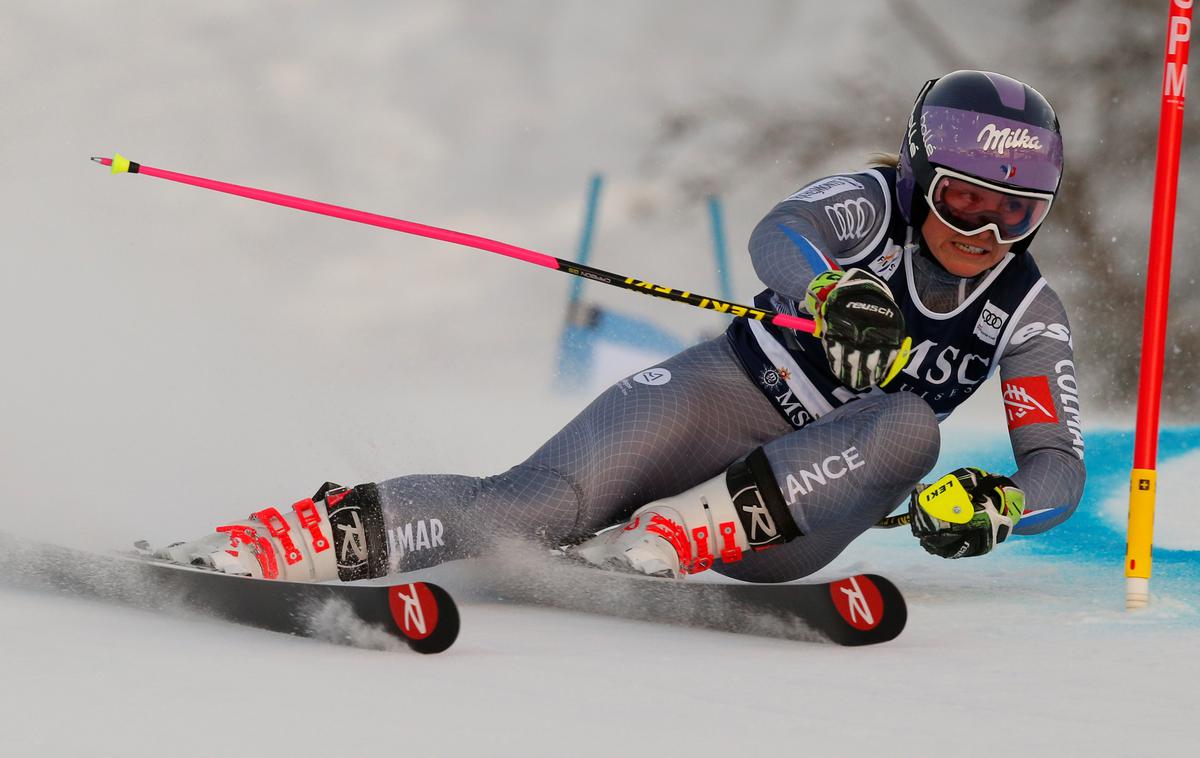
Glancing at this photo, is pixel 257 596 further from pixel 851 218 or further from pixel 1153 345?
pixel 1153 345

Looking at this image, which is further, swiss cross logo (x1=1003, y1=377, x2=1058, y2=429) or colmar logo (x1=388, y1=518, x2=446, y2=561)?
swiss cross logo (x1=1003, y1=377, x2=1058, y2=429)

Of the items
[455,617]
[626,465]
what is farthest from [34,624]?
[626,465]

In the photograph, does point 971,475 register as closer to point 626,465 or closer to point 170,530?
point 626,465

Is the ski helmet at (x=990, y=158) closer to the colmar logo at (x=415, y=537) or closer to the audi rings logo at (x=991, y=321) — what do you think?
the audi rings logo at (x=991, y=321)

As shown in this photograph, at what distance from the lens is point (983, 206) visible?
2.15m

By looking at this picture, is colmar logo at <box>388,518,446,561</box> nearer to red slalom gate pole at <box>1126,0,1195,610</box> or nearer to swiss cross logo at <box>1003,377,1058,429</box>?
swiss cross logo at <box>1003,377,1058,429</box>

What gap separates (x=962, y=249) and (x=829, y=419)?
1.22 ft

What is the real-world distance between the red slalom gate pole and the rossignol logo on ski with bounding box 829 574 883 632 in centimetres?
77

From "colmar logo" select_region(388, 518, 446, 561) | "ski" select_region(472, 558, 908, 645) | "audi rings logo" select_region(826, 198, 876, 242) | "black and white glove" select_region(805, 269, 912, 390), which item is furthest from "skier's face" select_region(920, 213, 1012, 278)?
"colmar logo" select_region(388, 518, 446, 561)

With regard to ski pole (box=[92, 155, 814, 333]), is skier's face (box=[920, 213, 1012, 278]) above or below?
above

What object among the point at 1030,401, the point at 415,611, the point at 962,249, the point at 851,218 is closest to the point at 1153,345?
the point at 1030,401

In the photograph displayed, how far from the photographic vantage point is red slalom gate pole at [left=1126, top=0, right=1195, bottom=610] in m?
2.31

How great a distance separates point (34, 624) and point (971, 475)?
1.37 metres

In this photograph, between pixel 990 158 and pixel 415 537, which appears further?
pixel 990 158
